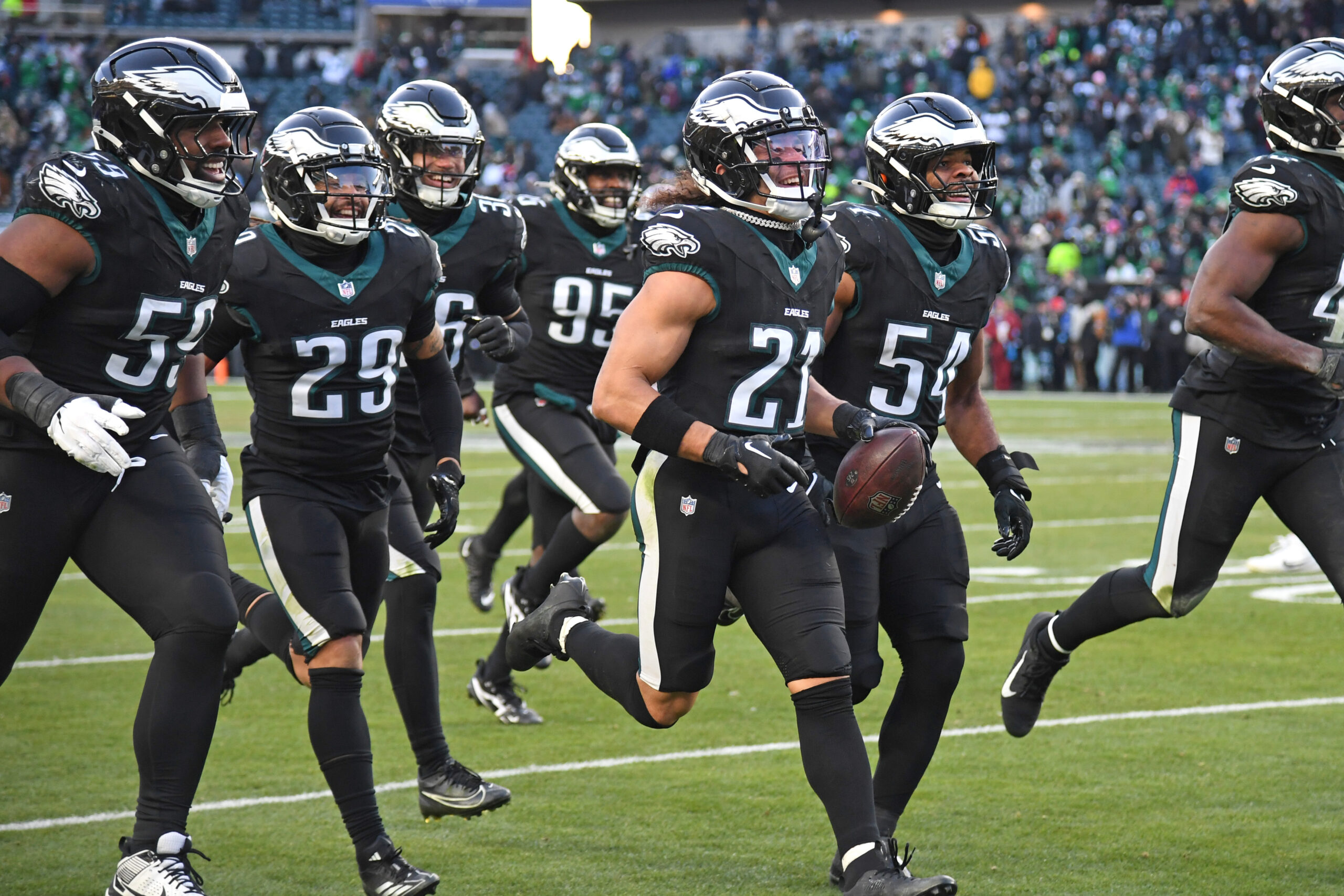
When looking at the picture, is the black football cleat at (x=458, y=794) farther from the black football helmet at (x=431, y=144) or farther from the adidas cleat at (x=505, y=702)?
the black football helmet at (x=431, y=144)

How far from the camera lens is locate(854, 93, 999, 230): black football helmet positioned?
13.4ft

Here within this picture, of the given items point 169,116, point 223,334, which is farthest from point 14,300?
point 223,334

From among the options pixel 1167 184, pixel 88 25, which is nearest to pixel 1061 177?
pixel 1167 184

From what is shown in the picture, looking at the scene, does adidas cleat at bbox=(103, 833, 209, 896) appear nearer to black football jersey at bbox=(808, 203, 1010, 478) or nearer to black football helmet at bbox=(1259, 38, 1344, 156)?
black football jersey at bbox=(808, 203, 1010, 478)

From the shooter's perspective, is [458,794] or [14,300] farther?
[458,794]

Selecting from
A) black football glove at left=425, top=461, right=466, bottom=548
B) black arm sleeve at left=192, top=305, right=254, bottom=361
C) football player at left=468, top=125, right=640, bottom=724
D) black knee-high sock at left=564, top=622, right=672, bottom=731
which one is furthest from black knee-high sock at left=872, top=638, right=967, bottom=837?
football player at left=468, top=125, right=640, bottom=724

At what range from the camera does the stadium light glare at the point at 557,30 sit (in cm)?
3666

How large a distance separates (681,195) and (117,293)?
1348 millimetres

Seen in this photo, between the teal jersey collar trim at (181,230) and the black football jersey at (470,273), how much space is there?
5.50 ft

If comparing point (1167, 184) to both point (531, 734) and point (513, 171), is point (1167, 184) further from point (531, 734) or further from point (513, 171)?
point (531, 734)

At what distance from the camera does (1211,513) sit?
454 cm

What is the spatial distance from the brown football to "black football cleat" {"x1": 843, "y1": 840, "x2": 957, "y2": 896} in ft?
2.42

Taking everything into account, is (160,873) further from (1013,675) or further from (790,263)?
(1013,675)

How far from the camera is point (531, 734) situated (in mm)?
5590
